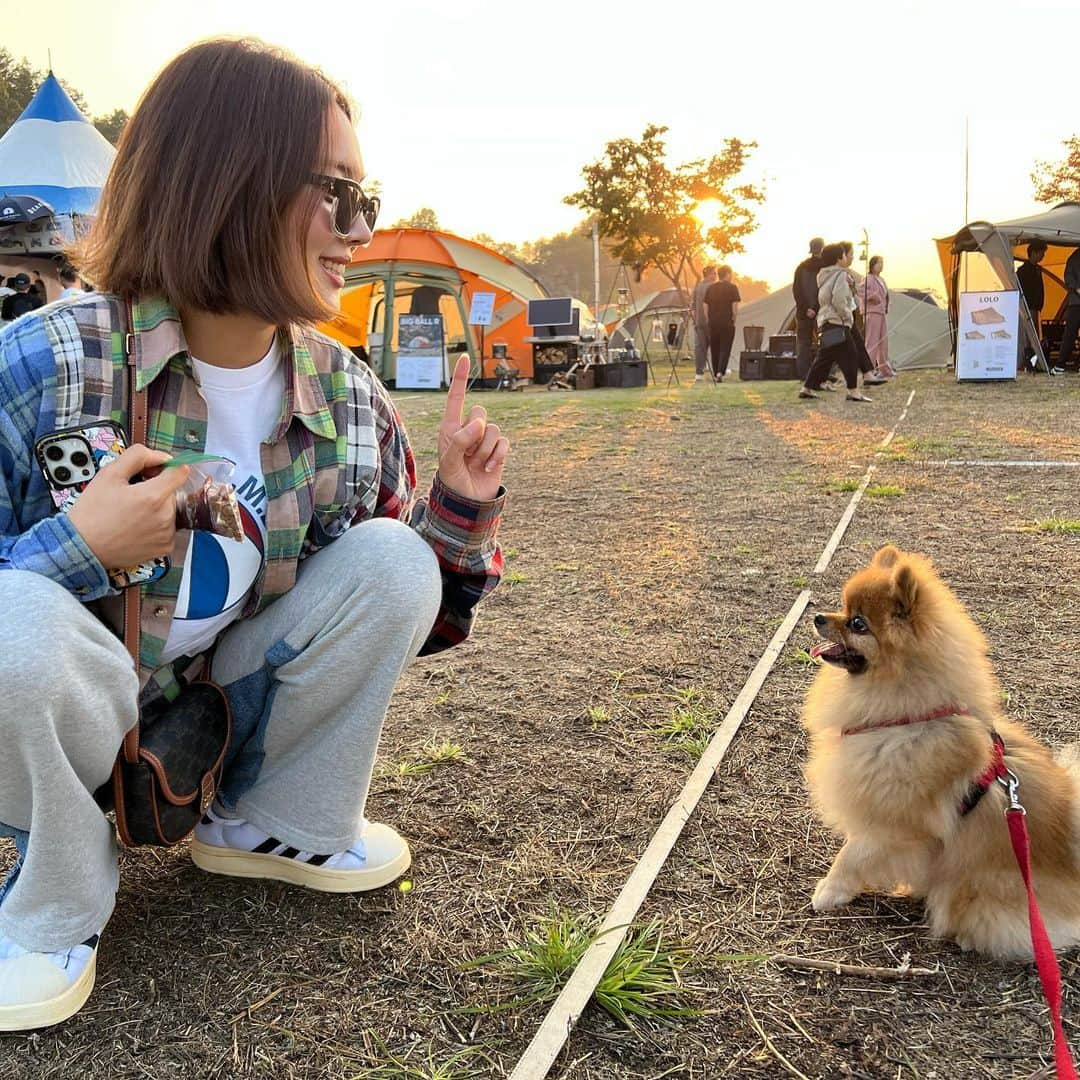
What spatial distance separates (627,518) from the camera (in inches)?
188

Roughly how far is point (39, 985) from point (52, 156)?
1239 centimetres

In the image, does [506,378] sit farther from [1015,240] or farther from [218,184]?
[218,184]

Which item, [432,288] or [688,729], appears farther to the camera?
[432,288]

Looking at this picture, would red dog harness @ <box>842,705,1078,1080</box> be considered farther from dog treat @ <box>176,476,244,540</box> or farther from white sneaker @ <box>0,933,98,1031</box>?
white sneaker @ <box>0,933,98,1031</box>

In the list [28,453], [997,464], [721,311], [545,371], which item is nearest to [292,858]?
[28,453]

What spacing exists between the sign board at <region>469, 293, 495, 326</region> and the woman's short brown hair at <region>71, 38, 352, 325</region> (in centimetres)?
1497

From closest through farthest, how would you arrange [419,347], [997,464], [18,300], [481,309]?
[997,464], [18,300], [419,347], [481,309]

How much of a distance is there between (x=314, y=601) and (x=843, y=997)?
1079 mm

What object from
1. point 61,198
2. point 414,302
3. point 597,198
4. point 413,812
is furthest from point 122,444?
point 597,198

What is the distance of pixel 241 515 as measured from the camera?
1.52 m

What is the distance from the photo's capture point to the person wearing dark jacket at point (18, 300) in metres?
8.90

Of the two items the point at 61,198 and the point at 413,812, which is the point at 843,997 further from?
the point at 61,198

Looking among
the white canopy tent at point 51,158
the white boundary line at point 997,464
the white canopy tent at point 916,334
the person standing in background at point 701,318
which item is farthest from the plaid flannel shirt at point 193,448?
the white canopy tent at point 916,334

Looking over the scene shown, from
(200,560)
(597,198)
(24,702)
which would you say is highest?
(597,198)
